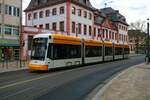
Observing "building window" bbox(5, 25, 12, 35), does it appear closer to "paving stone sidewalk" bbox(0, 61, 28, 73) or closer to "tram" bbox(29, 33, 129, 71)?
"paving stone sidewalk" bbox(0, 61, 28, 73)

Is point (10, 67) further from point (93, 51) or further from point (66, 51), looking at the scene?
point (93, 51)

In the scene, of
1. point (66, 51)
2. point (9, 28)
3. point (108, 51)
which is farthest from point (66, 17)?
point (66, 51)

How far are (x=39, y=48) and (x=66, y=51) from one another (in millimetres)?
3239

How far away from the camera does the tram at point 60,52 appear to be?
21234mm

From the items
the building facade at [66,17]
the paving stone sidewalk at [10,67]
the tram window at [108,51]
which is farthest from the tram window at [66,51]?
the building facade at [66,17]

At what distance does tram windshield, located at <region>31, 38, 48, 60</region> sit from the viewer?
2125cm

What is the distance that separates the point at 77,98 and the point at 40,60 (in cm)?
1044

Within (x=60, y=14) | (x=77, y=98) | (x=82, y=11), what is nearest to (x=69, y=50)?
(x=77, y=98)

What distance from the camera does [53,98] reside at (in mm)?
10953

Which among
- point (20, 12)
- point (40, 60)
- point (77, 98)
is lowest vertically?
point (77, 98)

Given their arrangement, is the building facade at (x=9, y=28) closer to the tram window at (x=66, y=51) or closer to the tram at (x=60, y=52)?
the tram at (x=60, y=52)

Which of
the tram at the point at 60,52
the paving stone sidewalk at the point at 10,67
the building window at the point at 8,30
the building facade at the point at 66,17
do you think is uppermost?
the building facade at the point at 66,17

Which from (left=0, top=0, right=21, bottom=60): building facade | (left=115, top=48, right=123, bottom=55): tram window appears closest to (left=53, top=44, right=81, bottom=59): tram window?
(left=0, top=0, right=21, bottom=60): building facade

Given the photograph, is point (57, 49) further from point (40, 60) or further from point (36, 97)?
point (36, 97)
